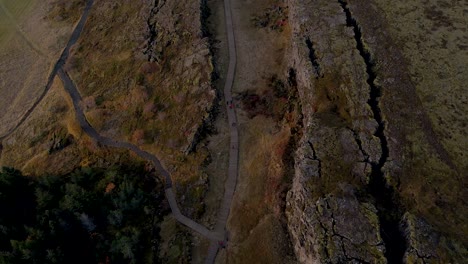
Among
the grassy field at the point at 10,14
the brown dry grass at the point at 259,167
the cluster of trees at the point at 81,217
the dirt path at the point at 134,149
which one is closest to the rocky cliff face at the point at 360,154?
the brown dry grass at the point at 259,167

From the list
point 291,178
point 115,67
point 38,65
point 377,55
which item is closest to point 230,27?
point 115,67

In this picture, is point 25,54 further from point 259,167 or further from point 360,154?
point 360,154

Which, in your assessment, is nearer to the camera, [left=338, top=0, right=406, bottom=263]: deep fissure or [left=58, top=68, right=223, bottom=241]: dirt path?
[left=338, top=0, right=406, bottom=263]: deep fissure

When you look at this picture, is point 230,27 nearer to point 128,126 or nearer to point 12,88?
point 128,126

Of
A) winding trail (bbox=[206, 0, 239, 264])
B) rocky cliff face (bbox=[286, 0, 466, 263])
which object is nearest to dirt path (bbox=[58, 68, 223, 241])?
winding trail (bbox=[206, 0, 239, 264])

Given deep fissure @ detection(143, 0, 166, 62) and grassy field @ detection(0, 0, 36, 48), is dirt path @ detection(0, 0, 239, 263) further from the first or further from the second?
grassy field @ detection(0, 0, 36, 48)

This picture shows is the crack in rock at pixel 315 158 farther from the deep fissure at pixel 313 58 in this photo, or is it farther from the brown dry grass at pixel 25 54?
the brown dry grass at pixel 25 54
